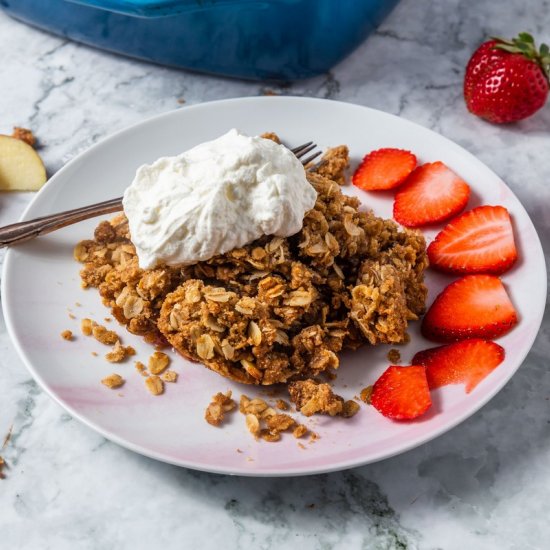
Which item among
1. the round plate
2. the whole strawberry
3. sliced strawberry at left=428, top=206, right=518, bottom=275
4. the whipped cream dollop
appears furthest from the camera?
the whole strawberry

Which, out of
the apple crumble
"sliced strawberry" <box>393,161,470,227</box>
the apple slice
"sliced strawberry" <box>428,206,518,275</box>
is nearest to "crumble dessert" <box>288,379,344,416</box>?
the apple crumble

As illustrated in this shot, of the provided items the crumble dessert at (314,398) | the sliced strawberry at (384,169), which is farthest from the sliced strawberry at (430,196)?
the crumble dessert at (314,398)

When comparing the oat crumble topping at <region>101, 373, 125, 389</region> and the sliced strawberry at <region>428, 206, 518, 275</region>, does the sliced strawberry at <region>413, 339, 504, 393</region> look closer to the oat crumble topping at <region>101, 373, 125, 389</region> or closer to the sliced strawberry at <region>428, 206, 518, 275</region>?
the sliced strawberry at <region>428, 206, 518, 275</region>

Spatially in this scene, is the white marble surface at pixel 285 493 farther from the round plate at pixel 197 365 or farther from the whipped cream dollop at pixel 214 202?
the whipped cream dollop at pixel 214 202

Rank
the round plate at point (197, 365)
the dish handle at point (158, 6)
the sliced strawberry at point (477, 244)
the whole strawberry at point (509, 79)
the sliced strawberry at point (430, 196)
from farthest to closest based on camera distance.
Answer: the whole strawberry at point (509, 79) → the dish handle at point (158, 6) → the sliced strawberry at point (430, 196) → the sliced strawberry at point (477, 244) → the round plate at point (197, 365)

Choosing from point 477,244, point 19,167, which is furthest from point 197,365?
point 19,167

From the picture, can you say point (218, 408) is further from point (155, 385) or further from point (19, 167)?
point (19, 167)

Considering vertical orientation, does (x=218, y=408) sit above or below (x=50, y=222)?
below
